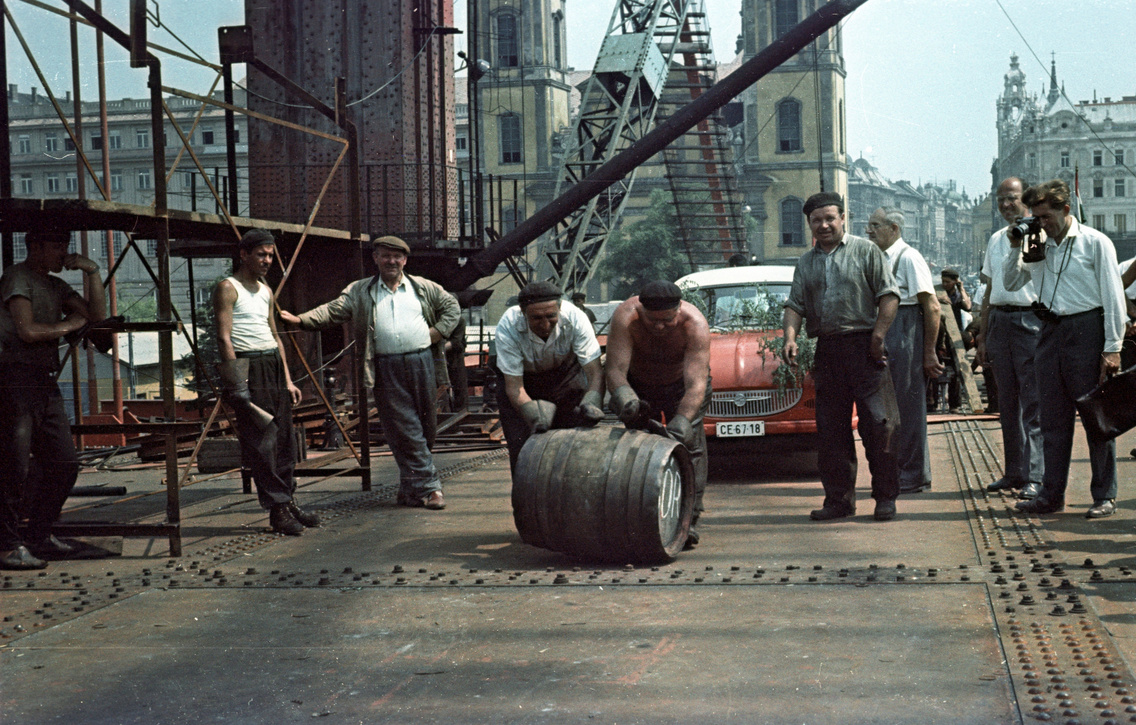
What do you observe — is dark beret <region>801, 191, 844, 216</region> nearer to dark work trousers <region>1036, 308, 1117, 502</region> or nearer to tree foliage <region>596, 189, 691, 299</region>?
dark work trousers <region>1036, 308, 1117, 502</region>

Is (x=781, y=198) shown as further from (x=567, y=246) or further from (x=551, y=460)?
(x=551, y=460)

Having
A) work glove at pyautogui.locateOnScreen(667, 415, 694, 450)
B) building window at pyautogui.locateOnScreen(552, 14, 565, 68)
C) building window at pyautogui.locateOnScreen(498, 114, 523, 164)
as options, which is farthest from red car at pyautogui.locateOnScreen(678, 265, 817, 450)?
building window at pyautogui.locateOnScreen(552, 14, 565, 68)

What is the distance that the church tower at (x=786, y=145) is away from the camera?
89250 millimetres

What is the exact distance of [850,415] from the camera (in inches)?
324

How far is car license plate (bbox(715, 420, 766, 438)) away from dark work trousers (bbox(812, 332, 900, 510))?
6.26ft

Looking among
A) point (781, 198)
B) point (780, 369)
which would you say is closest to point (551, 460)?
point (780, 369)

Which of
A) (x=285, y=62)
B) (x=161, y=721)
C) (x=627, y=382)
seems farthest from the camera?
(x=285, y=62)

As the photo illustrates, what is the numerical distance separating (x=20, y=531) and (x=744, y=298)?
22.3ft

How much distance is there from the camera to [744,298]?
12.1m

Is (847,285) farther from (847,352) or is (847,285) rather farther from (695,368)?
(695,368)

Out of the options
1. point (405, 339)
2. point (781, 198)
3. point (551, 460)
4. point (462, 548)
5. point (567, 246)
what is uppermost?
point (781, 198)

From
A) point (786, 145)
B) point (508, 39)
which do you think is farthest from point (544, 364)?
point (786, 145)

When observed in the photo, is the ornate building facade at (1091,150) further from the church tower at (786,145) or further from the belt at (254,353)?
the belt at (254,353)

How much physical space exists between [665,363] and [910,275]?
8.30 ft
